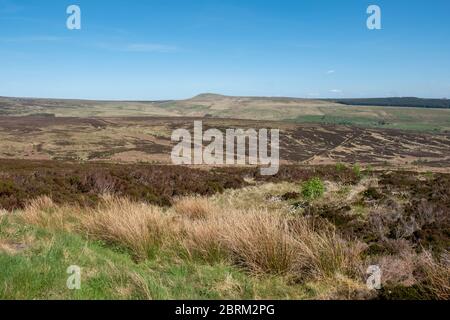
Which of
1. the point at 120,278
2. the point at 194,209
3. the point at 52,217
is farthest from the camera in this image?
the point at 194,209

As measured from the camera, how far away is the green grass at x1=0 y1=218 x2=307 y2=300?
13.5ft

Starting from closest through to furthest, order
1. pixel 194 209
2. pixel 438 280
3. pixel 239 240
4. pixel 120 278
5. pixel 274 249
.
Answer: pixel 438 280 → pixel 120 278 → pixel 274 249 → pixel 239 240 → pixel 194 209

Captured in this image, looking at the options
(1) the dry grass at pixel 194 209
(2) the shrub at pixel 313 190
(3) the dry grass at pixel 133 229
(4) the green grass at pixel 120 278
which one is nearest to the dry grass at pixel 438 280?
(4) the green grass at pixel 120 278

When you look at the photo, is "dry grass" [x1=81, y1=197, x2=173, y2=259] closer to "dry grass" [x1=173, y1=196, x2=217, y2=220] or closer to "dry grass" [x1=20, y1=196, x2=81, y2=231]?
"dry grass" [x1=20, y1=196, x2=81, y2=231]

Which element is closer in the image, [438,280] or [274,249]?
[438,280]

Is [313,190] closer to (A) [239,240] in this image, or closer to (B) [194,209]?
(B) [194,209]

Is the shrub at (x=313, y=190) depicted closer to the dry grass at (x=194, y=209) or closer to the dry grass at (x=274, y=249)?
the dry grass at (x=194, y=209)

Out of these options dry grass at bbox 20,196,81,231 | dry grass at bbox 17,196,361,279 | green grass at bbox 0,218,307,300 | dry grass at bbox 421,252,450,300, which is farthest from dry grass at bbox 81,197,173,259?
dry grass at bbox 421,252,450,300

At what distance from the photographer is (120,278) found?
14.7ft

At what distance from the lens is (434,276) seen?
13.9 ft

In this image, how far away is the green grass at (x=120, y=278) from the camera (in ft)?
13.5

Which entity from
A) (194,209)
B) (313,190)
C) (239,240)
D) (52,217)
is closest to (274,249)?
(239,240)
